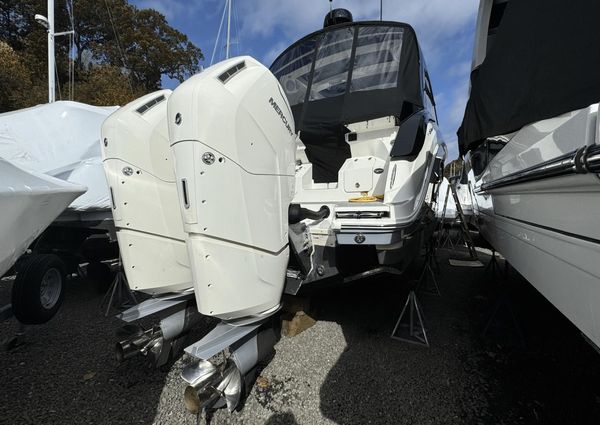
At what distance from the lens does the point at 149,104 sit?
2324 mm

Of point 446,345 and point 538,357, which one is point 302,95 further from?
point 538,357

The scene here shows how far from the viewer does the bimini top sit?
3.02m

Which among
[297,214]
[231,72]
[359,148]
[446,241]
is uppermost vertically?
[231,72]

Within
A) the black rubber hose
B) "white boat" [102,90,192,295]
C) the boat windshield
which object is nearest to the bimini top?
the boat windshield

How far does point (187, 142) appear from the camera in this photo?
1.56 meters

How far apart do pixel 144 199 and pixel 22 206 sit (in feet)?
2.42

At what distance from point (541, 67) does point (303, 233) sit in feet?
5.38

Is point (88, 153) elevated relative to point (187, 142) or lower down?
elevated

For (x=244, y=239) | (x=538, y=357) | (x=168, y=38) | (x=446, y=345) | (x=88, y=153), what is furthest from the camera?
(x=168, y=38)

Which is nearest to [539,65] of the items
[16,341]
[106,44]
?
[16,341]

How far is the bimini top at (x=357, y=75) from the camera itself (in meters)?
3.02

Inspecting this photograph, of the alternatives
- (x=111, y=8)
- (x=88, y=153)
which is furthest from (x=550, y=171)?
(x=111, y=8)

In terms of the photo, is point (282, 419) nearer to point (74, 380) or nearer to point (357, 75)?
point (74, 380)

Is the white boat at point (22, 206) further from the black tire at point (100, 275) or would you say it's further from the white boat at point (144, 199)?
the black tire at point (100, 275)
